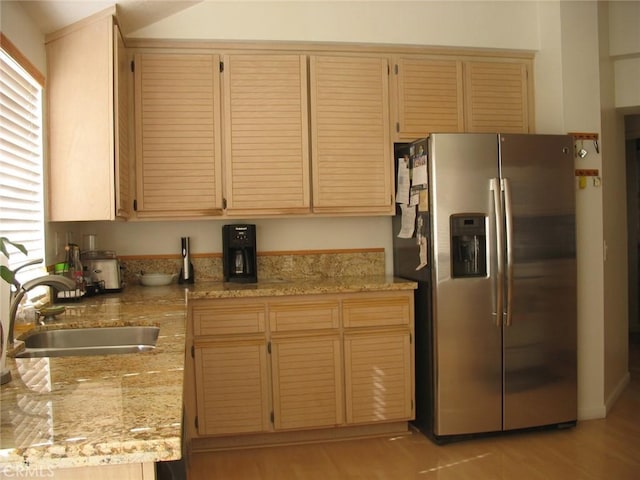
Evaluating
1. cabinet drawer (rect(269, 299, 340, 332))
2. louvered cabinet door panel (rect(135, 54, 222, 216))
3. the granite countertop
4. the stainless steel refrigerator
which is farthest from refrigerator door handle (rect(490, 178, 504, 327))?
the granite countertop

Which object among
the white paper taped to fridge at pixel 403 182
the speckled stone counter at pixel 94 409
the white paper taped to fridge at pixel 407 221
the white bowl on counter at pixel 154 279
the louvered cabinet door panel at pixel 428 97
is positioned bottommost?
the speckled stone counter at pixel 94 409

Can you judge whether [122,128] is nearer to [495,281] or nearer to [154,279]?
[154,279]

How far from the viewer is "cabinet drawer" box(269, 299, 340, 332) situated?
312 cm

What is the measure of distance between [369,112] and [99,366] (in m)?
2.45

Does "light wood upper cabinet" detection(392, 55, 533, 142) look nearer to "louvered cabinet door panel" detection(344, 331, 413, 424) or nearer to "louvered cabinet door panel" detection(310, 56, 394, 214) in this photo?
"louvered cabinet door panel" detection(310, 56, 394, 214)

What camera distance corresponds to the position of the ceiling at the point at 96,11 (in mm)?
2544

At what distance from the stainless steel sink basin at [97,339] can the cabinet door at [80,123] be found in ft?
2.68

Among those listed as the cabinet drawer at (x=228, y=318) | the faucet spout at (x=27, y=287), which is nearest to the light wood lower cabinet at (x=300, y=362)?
the cabinet drawer at (x=228, y=318)

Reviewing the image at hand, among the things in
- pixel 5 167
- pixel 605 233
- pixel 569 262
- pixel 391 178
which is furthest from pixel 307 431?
pixel 605 233

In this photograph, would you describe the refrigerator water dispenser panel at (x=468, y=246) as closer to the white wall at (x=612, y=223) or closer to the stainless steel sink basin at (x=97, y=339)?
the white wall at (x=612, y=223)

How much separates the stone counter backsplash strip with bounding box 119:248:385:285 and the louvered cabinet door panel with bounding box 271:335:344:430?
2.09 ft

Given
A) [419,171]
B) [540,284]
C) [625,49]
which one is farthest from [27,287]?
[625,49]

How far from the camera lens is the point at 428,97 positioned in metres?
3.53

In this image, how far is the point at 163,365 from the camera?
145 centimetres
